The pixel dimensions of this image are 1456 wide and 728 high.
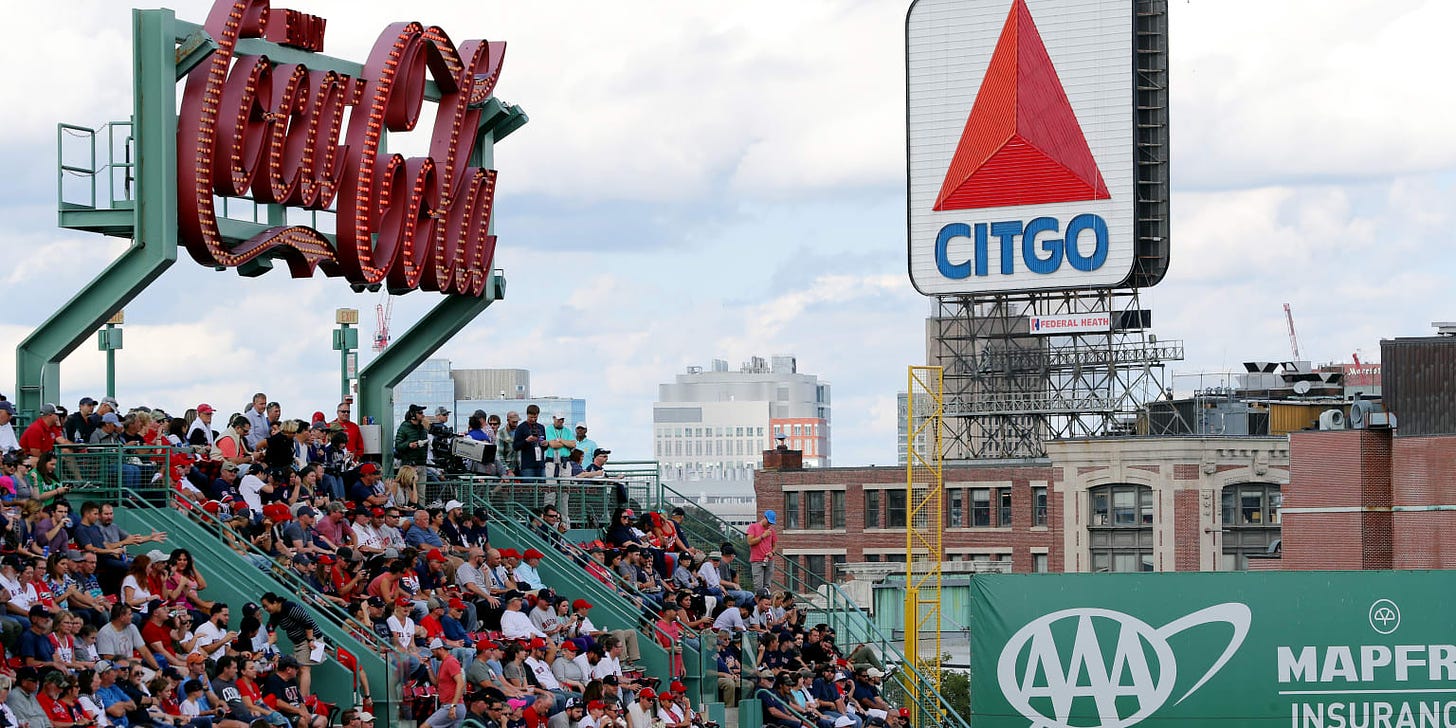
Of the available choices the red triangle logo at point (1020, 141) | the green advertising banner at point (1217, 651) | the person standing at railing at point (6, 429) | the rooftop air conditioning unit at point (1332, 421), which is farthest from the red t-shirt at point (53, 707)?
the red triangle logo at point (1020, 141)

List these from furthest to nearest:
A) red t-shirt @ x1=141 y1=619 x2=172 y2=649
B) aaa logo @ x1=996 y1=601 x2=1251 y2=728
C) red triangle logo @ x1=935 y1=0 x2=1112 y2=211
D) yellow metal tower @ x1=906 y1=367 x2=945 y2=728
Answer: red triangle logo @ x1=935 y1=0 x2=1112 y2=211 → yellow metal tower @ x1=906 y1=367 x2=945 y2=728 → aaa logo @ x1=996 y1=601 x2=1251 y2=728 → red t-shirt @ x1=141 y1=619 x2=172 y2=649

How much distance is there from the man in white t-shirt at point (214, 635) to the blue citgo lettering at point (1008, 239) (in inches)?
2826

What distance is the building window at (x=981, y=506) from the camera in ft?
298

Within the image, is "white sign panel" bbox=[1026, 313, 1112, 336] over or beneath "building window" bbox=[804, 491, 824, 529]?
over

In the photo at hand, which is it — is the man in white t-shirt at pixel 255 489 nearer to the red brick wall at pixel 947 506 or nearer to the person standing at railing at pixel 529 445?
the person standing at railing at pixel 529 445

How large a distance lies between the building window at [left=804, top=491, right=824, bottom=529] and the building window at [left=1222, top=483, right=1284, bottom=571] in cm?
1759

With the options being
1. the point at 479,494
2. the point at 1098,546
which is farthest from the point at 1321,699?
the point at 1098,546

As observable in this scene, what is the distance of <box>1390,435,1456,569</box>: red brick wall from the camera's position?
50.9 m

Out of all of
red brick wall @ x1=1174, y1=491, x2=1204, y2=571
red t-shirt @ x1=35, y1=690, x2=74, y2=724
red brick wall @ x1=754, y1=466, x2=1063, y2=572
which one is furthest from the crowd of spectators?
red brick wall @ x1=754, y1=466, x2=1063, y2=572

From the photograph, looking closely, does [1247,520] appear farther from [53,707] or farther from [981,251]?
[53,707]

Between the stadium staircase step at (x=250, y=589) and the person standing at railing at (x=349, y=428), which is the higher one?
the person standing at railing at (x=349, y=428)

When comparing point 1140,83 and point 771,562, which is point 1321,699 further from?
point 1140,83

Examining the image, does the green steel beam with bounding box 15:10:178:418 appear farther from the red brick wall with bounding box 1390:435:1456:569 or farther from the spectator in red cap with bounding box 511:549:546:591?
the red brick wall with bounding box 1390:435:1456:569

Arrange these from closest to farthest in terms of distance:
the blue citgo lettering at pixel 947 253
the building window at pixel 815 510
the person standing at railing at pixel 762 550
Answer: the person standing at railing at pixel 762 550 < the blue citgo lettering at pixel 947 253 < the building window at pixel 815 510
